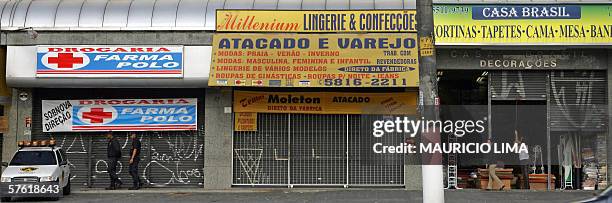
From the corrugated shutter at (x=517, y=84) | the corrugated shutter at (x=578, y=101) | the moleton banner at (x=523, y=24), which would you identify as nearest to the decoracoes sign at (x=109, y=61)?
the moleton banner at (x=523, y=24)

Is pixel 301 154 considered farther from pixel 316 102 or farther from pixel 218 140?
pixel 218 140

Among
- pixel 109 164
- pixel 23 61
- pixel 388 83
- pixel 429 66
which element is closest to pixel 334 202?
pixel 388 83

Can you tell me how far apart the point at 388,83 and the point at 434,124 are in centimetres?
721

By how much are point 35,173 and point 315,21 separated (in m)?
8.10

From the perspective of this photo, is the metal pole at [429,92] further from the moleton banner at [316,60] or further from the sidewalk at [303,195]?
the moleton banner at [316,60]

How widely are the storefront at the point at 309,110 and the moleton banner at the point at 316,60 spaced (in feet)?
0.10

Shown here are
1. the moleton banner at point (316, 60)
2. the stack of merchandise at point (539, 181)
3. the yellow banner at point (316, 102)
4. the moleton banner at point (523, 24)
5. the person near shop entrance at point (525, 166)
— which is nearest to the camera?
the moleton banner at point (523, 24)

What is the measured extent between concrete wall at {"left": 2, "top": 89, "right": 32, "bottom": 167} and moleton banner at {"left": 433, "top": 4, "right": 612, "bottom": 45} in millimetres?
11613

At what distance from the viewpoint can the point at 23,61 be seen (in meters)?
19.8

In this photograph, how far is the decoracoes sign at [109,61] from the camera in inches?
772

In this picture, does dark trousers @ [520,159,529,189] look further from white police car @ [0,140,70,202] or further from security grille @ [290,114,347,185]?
white police car @ [0,140,70,202]

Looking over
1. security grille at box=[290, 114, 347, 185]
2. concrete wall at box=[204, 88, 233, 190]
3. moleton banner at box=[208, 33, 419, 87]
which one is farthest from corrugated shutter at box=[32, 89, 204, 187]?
security grille at box=[290, 114, 347, 185]

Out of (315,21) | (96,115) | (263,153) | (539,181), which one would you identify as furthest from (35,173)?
(539,181)

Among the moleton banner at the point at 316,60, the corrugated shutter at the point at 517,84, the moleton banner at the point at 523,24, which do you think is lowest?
the corrugated shutter at the point at 517,84
